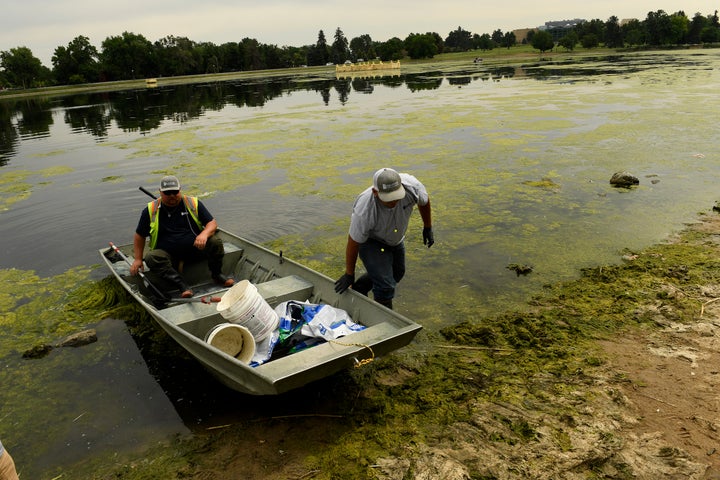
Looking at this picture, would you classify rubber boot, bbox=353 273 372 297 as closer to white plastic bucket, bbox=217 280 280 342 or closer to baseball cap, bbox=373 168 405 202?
white plastic bucket, bbox=217 280 280 342

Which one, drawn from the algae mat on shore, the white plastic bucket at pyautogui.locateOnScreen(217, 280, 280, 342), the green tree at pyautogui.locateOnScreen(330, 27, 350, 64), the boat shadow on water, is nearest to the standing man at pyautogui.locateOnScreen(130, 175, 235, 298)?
the boat shadow on water

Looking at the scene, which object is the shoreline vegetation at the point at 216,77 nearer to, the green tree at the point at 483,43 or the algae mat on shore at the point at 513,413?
the green tree at the point at 483,43

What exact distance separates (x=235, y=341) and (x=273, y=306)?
3.38 feet

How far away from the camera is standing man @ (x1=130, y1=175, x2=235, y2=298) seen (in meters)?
6.46

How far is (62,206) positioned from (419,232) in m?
9.03

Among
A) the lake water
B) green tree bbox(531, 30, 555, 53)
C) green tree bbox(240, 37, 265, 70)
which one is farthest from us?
green tree bbox(240, 37, 265, 70)

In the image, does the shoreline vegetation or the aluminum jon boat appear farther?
the shoreline vegetation

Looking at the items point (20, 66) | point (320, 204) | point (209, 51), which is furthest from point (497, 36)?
point (320, 204)

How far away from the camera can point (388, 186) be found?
4531 mm

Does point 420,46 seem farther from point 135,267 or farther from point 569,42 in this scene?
point 135,267

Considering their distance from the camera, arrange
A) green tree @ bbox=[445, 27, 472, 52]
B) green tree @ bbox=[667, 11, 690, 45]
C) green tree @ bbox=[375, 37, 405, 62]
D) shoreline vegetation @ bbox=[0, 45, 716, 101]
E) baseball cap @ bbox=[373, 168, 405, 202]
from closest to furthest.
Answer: baseball cap @ bbox=[373, 168, 405, 202] → shoreline vegetation @ bbox=[0, 45, 716, 101] → green tree @ bbox=[667, 11, 690, 45] → green tree @ bbox=[375, 37, 405, 62] → green tree @ bbox=[445, 27, 472, 52]

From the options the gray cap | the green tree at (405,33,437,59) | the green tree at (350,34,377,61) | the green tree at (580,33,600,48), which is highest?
the green tree at (350,34,377,61)

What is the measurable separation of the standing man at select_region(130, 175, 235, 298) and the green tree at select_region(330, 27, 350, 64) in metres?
136

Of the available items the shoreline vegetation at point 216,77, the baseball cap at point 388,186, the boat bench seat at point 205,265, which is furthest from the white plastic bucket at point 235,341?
the shoreline vegetation at point 216,77
